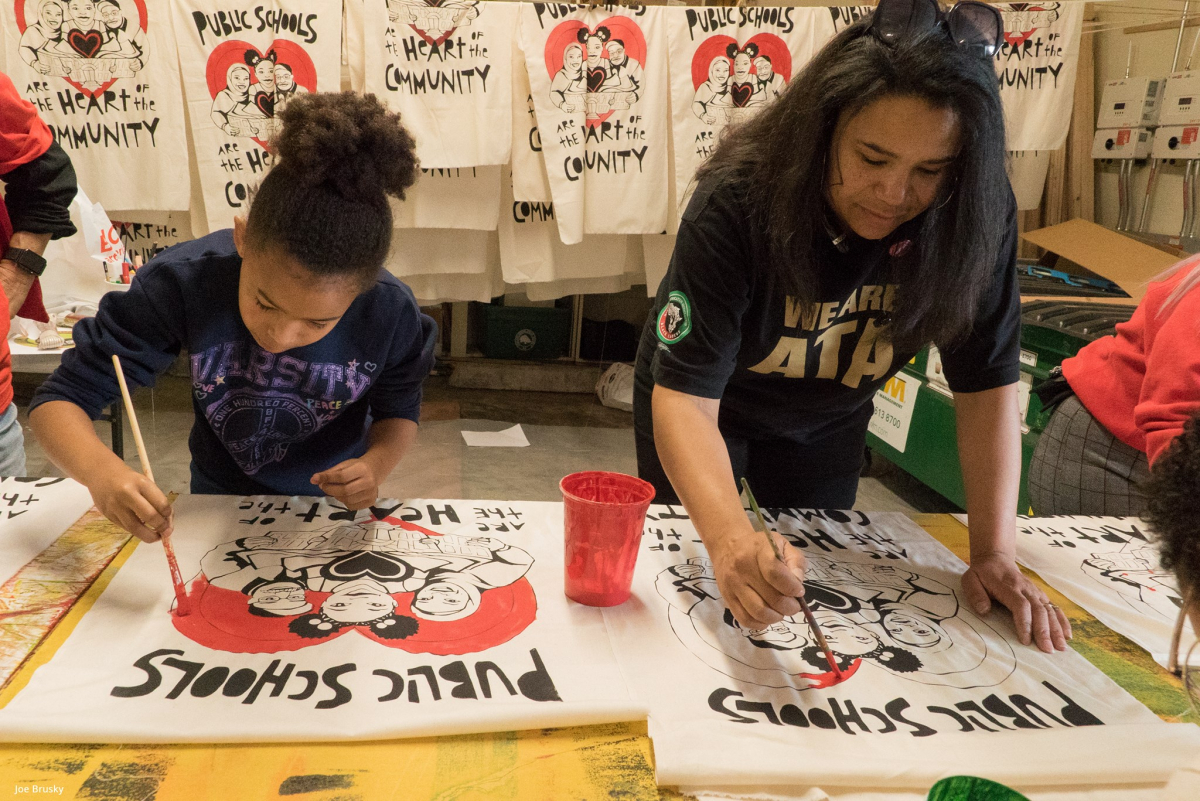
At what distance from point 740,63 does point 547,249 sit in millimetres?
1045

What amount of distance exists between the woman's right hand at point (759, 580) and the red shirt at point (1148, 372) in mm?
573

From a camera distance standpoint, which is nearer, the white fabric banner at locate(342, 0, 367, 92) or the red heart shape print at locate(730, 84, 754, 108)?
the white fabric banner at locate(342, 0, 367, 92)

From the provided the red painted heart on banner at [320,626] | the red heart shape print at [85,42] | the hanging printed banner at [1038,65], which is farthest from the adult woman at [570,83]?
the red painted heart on banner at [320,626]

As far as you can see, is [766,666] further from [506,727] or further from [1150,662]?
[1150,662]

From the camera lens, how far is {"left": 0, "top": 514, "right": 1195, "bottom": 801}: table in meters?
0.65

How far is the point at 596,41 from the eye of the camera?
304 cm

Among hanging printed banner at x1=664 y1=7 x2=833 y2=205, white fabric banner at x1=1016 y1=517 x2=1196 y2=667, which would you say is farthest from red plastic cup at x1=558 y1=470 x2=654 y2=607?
hanging printed banner at x1=664 y1=7 x2=833 y2=205

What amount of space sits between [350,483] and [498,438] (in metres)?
2.80

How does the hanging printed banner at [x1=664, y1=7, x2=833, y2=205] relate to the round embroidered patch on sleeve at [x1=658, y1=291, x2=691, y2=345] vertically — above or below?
above

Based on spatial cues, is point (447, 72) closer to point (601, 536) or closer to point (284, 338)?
point (284, 338)

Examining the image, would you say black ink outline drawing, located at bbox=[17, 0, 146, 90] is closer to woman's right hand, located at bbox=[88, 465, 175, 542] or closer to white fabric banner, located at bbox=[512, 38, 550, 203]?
white fabric banner, located at bbox=[512, 38, 550, 203]

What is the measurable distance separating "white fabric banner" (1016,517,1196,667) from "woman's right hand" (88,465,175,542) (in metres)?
1.12

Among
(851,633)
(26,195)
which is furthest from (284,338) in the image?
(26,195)

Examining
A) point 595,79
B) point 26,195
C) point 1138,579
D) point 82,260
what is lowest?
point 1138,579
